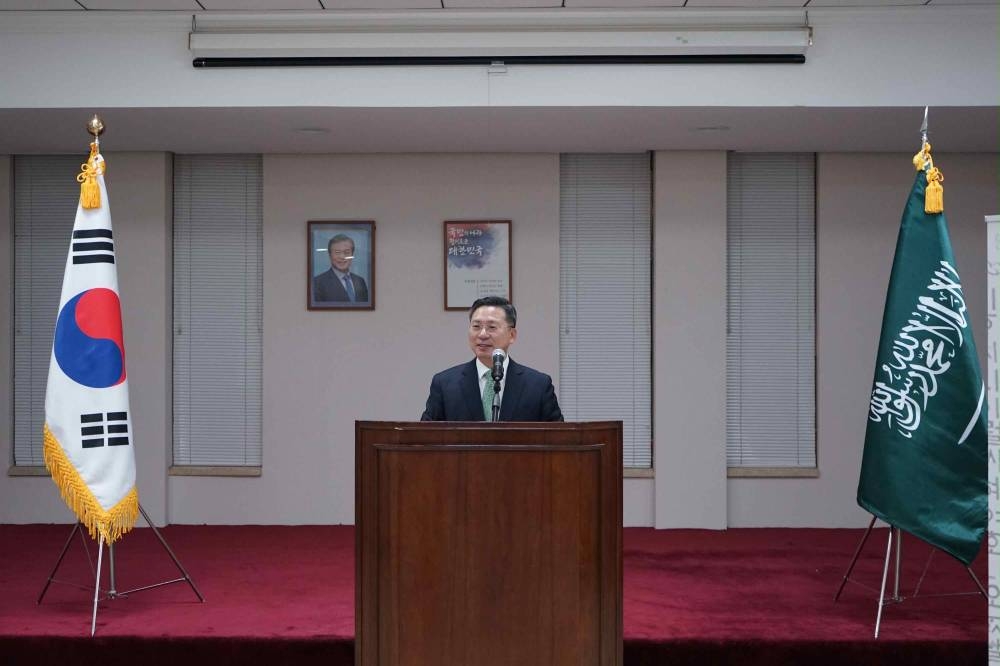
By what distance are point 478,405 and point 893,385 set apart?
5.66ft

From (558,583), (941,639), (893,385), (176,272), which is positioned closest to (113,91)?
(176,272)

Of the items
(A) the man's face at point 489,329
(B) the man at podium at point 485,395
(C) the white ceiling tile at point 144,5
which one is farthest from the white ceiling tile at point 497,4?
(A) the man's face at point 489,329

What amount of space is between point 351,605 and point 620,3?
3203 mm

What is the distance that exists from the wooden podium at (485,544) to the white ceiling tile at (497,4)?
2.80 m

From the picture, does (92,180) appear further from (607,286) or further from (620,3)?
(607,286)

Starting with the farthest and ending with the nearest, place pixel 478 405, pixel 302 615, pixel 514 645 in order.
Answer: pixel 302 615 < pixel 478 405 < pixel 514 645

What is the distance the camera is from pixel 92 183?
459cm

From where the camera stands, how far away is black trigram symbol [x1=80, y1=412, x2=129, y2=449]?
4.56 metres

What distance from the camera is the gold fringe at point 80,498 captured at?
454cm

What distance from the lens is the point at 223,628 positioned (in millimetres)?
4465

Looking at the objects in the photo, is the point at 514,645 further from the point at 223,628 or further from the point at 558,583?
the point at 223,628

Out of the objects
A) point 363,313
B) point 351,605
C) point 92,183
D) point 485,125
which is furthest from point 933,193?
point 363,313

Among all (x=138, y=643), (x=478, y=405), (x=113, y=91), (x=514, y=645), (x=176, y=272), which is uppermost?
(x=113, y=91)

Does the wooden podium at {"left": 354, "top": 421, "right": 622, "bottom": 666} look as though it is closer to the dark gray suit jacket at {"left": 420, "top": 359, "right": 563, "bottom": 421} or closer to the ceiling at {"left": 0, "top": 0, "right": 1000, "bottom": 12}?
the dark gray suit jacket at {"left": 420, "top": 359, "right": 563, "bottom": 421}
